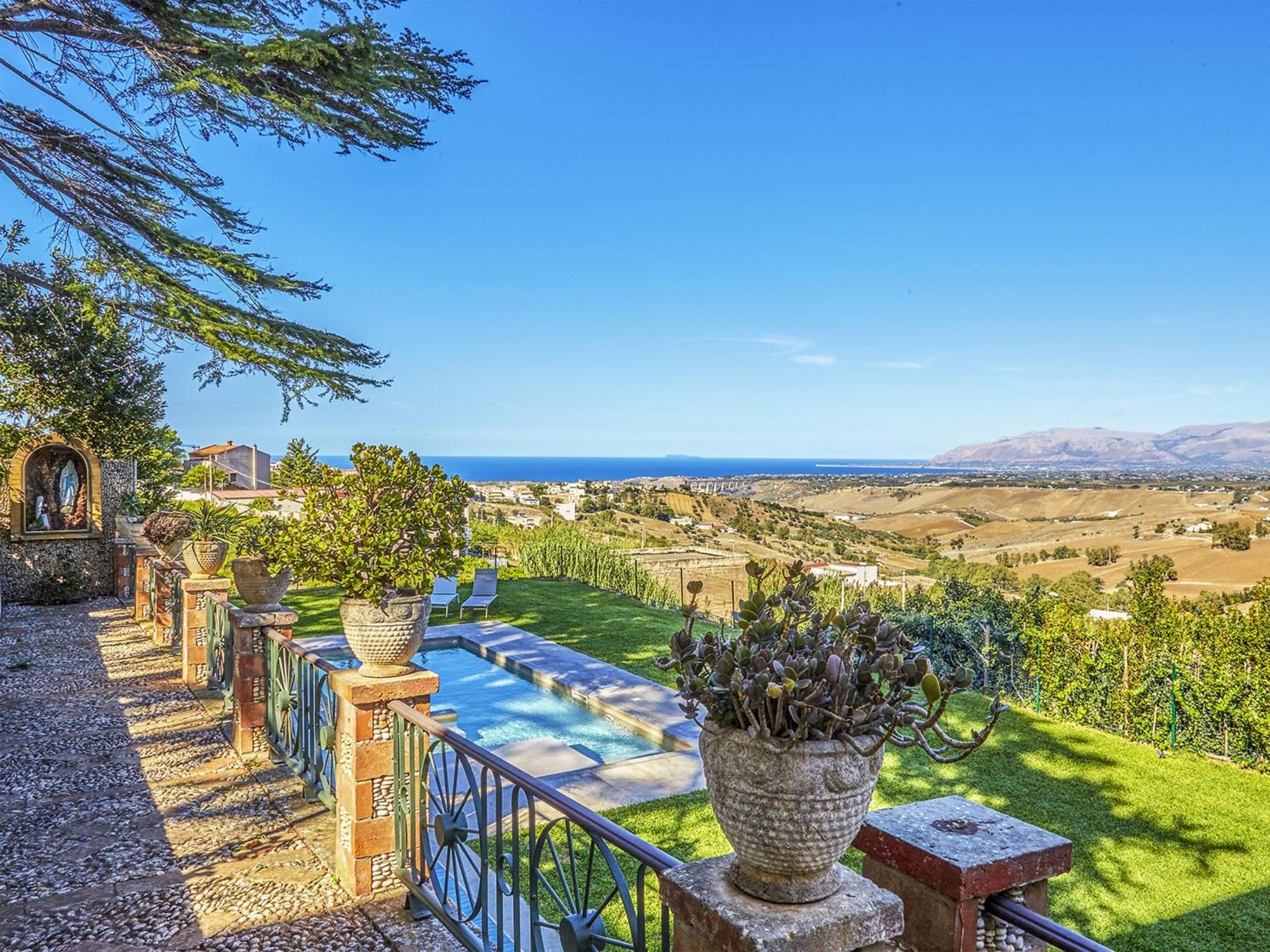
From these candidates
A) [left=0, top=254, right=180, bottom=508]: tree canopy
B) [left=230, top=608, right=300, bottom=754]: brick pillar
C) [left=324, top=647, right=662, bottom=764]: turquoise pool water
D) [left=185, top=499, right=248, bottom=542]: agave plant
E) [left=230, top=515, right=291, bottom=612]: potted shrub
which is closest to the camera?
[left=230, top=515, right=291, bottom=612]: potted shrub

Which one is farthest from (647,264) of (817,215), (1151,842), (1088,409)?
(1088,409)

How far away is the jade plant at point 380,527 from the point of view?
346cm

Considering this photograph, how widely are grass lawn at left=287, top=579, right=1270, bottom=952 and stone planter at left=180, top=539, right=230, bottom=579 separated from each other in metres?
4.71

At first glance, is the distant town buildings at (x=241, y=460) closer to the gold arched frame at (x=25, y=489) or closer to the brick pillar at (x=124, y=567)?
the gold arched frame at (x=25, y=489)

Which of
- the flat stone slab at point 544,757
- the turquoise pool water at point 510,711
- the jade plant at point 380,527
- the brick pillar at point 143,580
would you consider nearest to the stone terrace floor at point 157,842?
Answer: the jade plant at point 380,527

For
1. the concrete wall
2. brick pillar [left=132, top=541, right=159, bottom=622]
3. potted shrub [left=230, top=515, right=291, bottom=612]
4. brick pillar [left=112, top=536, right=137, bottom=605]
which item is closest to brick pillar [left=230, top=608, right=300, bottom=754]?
potted shrub [left=230, top=515, right=291, bottom=612]

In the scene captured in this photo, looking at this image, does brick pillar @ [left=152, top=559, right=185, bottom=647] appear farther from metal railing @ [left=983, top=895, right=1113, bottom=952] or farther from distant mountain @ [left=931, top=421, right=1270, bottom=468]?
distant mountain @ [left=931, top=421, right=1270, bottom=468]

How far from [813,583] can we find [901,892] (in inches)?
25.6

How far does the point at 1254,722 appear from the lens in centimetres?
597

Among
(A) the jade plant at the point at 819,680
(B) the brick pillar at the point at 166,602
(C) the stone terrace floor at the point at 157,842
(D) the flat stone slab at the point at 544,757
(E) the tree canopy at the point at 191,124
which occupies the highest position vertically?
(E) the tree canopy at the point at 191,124

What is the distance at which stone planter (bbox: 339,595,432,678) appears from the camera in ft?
10.8

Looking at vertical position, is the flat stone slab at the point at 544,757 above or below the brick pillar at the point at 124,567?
below

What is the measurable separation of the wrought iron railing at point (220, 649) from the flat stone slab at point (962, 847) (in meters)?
5.49

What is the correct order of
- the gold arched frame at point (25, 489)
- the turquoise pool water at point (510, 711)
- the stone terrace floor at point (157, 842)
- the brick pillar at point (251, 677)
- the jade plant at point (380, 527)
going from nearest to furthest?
the stone terrace floor at point (157, 842) → the jade plant at point (380, 527) → the brick pillar at point (251, 677) → the turquoise pool water at point (510, 711) → the gold arched frame at point (25, 489)
